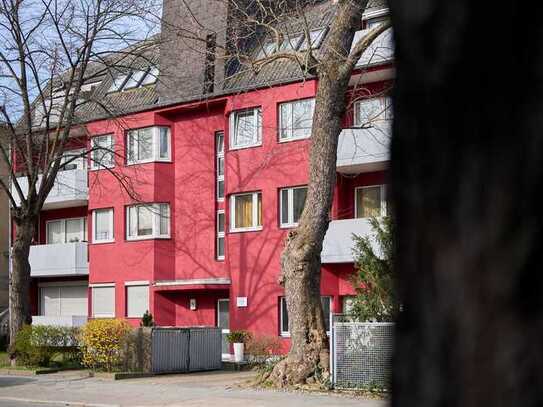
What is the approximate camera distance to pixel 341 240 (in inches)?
1262

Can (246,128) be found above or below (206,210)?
above

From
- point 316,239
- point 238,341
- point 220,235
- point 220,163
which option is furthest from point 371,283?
point 220,163

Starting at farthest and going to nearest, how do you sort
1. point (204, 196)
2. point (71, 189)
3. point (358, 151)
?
point (71, 189) < point (204, 196) < point (358, 151)

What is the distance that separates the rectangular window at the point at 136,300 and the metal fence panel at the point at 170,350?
39.1ft

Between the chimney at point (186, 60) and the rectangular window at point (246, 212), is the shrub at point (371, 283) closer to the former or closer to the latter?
the rectangular window at point (246, 212)

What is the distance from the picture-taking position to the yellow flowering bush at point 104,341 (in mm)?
25312

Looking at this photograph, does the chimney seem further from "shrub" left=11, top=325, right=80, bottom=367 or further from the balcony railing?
"shrub" left=11, top=325, right=80, bottom=367

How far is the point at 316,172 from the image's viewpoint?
20.7 m

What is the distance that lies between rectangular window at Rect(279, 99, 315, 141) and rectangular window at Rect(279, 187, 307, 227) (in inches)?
69.2

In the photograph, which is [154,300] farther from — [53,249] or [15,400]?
[15,400]

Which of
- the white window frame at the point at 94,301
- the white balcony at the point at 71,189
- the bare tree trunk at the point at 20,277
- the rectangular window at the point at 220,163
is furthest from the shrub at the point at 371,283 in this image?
the white balcony at the point at 71,189

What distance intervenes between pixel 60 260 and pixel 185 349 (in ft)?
57.6

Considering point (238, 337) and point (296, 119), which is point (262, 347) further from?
point (296, 119)

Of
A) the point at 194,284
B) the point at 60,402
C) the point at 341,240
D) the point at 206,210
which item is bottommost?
the point at 60,402
